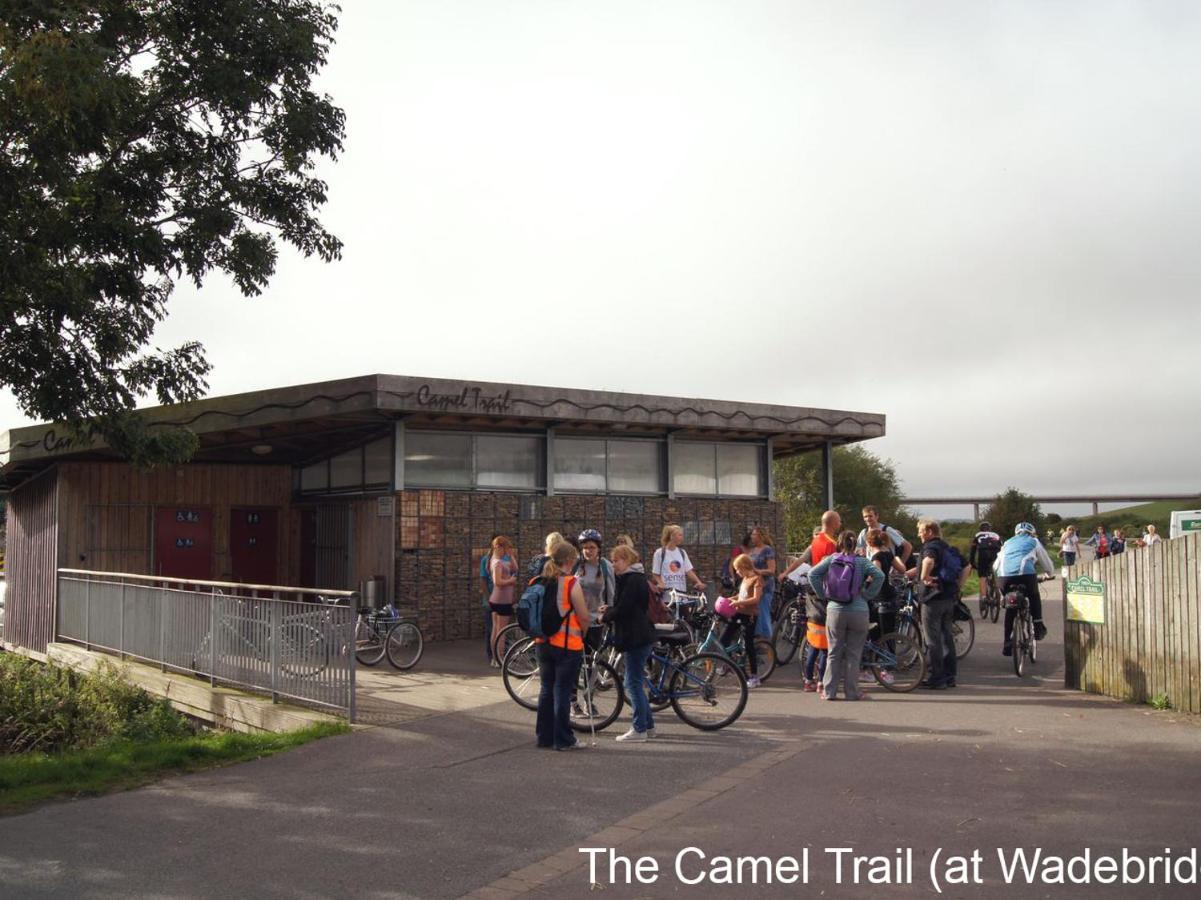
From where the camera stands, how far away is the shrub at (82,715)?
12.6 m

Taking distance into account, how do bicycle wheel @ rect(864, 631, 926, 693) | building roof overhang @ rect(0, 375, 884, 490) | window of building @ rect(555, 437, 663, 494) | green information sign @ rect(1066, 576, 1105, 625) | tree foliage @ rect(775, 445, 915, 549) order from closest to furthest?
green information sign @ rect(1066, 576, 1105, 625) < bicycle wheel @ rect(864, 631, 926, 693) < building roof overhang @ rect(0, 375, 884, 490) < window of building @ rect(555, 437, 663, 494) < tree foliage @ rect(775, 445, 915, 549)

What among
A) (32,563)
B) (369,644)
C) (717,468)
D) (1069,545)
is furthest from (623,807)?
(1069,545)

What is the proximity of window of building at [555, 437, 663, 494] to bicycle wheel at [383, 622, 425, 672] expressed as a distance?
5.06m

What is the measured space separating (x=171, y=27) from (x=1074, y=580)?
11300 millimetres

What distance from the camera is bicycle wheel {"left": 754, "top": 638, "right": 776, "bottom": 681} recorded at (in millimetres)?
12789

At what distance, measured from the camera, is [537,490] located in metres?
18.8

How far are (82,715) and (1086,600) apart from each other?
1194 cm

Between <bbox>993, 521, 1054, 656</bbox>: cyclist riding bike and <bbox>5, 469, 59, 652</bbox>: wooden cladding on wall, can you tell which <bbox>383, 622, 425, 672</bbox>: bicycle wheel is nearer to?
<bbox>993, 521, 1054, 656</bbox>: cyclist riding bike

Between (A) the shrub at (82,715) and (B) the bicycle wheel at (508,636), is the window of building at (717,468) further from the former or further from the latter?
→ (A) the shrub at (82,715)

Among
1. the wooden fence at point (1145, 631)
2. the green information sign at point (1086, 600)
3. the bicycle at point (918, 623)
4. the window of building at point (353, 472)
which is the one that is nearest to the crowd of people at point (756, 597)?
the bicycle at point (918, 623)

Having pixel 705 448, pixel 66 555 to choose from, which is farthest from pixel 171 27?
pixel 705 448

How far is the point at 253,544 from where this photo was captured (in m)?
21.1

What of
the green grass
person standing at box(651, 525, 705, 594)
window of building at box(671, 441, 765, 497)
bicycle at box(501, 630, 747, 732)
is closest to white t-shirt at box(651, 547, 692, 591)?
person standing at box(651, 525, 705, 594)

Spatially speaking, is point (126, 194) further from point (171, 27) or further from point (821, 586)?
point (821, 586)
